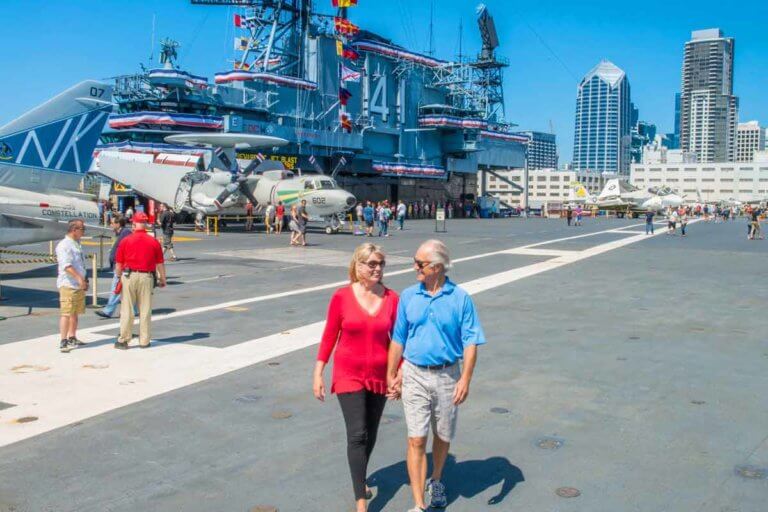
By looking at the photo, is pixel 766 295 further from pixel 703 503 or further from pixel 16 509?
pixel 16 509

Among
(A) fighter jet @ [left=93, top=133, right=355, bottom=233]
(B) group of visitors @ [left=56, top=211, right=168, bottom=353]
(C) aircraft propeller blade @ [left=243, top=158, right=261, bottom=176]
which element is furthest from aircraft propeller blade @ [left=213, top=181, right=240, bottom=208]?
(B) group of visitors @ [left=56, top=211, right=168, bottom=353]

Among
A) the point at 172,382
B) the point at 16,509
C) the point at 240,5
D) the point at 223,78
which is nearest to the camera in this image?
the point at 16,509

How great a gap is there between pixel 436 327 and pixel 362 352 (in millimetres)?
562

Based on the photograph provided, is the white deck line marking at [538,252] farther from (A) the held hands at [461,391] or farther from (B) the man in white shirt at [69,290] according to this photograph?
(A) the held hands at [461,391]

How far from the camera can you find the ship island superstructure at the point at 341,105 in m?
50.7

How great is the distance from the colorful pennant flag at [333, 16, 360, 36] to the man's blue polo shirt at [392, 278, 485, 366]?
5960cm

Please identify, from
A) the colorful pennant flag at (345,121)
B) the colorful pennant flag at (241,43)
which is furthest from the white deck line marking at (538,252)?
the colorful pennant flag at (241,43)

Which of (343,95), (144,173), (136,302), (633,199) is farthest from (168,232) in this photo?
(633,199)

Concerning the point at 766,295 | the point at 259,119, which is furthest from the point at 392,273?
the point at 259,119

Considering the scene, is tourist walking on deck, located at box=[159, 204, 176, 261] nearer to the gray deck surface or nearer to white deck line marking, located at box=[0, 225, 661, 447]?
the gray deck surface

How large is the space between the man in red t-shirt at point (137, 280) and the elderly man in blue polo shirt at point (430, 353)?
6.02 metres

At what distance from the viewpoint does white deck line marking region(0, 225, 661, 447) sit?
22.6 feet

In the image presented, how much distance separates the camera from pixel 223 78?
55.7 meters

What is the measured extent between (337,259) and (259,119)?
34624 millimetres
